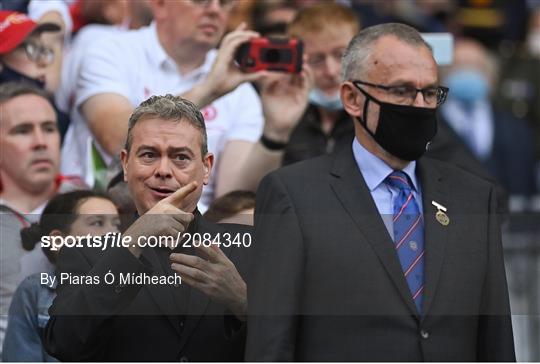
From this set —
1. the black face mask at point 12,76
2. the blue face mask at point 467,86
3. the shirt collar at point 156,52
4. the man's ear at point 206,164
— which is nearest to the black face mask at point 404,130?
the man's ear at point 206,164

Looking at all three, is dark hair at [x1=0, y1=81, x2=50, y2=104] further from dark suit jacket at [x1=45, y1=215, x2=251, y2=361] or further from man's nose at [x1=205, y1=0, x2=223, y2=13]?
dark suit jacket at [x1=45, y1=215, x2=251, y2=361]

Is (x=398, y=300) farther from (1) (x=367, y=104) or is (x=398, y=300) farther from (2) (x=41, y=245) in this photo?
(2) (x=41, y=245)

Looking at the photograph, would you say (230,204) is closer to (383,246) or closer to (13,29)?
(383,246)

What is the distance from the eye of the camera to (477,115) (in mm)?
9430

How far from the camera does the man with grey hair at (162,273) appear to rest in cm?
465

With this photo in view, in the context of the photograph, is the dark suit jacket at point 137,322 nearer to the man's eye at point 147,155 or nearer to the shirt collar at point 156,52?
the man's eye at point 147,155

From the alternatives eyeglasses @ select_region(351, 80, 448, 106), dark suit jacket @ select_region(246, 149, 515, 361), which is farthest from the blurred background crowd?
eyeglasses @ select_region(351, 80, 448, 106)

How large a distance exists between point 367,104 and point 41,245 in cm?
130

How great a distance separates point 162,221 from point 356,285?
70cm

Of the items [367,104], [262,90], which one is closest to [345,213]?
[367,104]

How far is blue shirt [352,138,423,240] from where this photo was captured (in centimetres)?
486

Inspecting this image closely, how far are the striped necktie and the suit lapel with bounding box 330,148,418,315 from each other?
0.15 ft

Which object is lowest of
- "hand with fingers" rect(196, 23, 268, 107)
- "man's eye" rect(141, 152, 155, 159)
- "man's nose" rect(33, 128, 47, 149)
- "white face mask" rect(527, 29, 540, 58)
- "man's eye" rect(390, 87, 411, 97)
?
"white face mask" rect(527, 29, 540, 58)

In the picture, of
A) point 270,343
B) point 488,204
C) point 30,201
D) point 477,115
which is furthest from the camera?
point 477,115
